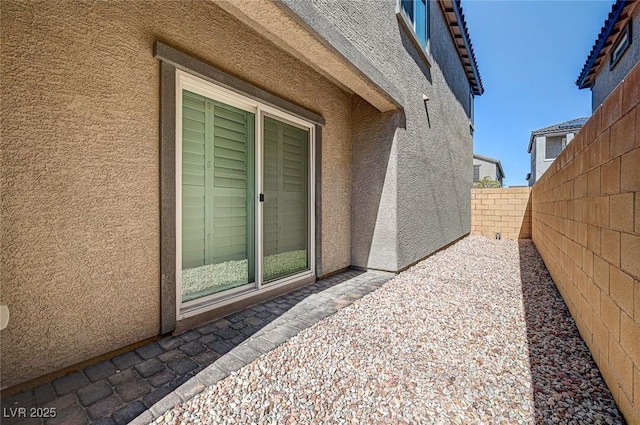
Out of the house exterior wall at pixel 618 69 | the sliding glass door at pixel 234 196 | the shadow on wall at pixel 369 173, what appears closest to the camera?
the sliding glass door at pixel 234 196

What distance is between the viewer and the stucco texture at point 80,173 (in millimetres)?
2113

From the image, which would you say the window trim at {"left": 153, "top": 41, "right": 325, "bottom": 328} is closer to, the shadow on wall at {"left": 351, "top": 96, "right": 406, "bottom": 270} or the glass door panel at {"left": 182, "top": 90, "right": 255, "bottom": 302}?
the glass door panel at {"left": 182, "top": 90, "right": 255, "bottom": 302}

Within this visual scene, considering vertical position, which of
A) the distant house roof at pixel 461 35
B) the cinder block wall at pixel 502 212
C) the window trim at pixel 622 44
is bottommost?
the cinder block wall at pixel 502 212

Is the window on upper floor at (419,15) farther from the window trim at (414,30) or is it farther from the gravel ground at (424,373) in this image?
the gravel ground at (424,373)

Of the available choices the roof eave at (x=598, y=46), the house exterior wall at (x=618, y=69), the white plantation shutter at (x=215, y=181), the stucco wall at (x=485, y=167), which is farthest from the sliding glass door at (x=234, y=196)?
the stucco wall at (x=485, y=167)

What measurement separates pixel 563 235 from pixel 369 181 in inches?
129

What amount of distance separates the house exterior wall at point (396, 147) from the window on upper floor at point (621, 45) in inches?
200

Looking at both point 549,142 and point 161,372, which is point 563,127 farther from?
point 161,372

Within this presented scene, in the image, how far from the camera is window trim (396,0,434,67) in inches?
217

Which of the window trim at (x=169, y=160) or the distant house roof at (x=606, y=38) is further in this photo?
the distant house roof at (x=606, y=38)

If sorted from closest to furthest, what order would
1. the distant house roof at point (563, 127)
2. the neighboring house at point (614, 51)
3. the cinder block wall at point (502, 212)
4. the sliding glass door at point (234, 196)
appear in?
the sliding glass door at point (234, 196) < the neighboring house at point (614, 51) < the cinder block wall at point (502, 212) < the distant house roof at point (563, 127)

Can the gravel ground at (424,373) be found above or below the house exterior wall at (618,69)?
below

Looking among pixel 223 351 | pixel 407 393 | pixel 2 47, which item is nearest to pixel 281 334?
pixel 223 351

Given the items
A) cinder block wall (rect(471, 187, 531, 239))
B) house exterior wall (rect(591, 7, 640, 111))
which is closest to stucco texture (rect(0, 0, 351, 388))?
house exterior wall (rect(591, 7, 640, 111))
